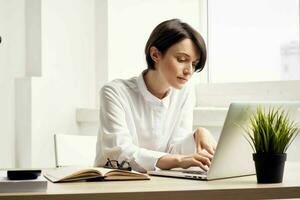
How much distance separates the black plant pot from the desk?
3 cm

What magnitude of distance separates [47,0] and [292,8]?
1460mm

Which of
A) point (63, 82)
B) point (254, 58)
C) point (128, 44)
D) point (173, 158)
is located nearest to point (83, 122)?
point (63, 82)

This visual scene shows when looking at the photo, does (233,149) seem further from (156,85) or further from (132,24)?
(132,24)

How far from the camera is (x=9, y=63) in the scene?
366cm

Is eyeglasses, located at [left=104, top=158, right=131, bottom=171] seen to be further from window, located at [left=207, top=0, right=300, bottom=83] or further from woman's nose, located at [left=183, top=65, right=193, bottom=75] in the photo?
window, located at [left=207, top=0, right=300, bottom=83]

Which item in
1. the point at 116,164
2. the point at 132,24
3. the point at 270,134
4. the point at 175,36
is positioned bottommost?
the point at 116,164

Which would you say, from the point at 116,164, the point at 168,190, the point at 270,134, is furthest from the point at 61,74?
the point at 168,190

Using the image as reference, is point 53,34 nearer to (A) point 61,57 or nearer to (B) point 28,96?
(A) point 61,57

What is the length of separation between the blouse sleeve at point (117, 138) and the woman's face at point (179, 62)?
0.24 m

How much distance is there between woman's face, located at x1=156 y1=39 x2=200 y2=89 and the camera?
2.62 metres

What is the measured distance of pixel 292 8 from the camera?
3.70 m

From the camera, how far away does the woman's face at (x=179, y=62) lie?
2.62 metres

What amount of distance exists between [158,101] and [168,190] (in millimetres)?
1145

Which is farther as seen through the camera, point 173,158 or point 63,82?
point 63,82
